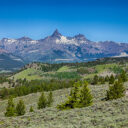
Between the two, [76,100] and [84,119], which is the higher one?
[84,119]

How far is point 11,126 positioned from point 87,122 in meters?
16.0

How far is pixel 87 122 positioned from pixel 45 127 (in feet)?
23.1

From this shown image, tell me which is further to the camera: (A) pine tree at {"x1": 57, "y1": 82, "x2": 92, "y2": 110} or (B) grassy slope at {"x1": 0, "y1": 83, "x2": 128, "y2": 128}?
(A) pine tree at {"x1": 57, "y1": 82, "x2": 92, "y2": 110}

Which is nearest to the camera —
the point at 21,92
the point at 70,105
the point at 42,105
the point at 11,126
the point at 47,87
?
the point at 11,126

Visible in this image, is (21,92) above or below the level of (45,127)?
below

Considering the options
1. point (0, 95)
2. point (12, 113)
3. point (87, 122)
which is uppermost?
point (87, 122)

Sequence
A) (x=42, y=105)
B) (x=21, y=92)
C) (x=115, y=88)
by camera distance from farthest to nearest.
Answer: (x=21, y=92) → (x=42, y=105) → (x=115, y=88)

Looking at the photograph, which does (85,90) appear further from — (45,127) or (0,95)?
(0,95)

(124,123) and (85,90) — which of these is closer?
(124,123)

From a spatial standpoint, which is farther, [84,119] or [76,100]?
[76,100]

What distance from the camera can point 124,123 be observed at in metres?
25.4

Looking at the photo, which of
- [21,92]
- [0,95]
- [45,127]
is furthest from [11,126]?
[0,95]

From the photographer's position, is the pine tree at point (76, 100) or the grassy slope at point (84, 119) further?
the pine tree at point (76, 100)

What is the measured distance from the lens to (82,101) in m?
53.9
